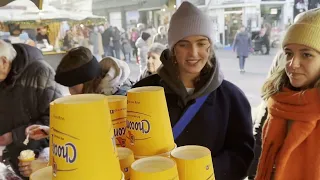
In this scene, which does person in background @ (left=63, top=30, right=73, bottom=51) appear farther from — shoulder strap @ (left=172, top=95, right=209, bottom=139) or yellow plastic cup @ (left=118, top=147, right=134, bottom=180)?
yellow plastic cup @ (left=118, top=147, right=134, bottom=180)

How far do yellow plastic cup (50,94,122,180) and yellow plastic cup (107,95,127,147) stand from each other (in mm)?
229

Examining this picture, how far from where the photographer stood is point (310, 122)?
3.76 feet

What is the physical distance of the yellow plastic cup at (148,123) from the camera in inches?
30.4

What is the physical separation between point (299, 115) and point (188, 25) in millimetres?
548

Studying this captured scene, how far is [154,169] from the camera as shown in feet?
2.18

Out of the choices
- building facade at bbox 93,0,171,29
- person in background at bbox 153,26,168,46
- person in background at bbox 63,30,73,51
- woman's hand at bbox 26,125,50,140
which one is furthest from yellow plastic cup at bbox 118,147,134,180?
person in background at bbox 63,30,73,51

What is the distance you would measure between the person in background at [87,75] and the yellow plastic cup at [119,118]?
0.89 metres

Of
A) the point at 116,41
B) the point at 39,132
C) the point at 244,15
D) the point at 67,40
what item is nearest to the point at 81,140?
the point at 39,132

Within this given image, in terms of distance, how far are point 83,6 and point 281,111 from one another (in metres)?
4.48

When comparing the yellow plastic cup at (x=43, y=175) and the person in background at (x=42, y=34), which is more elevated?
the person in background at (x=42, y=34)

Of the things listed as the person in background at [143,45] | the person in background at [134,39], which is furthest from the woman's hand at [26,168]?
the person in background at [134,39]

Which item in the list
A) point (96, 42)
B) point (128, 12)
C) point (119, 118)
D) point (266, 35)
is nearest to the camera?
point (119, 118)

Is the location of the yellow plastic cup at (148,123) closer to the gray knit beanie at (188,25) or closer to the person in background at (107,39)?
the gray knit beanie at (188,25)

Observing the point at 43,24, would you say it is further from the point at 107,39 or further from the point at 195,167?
the point at 195,167
